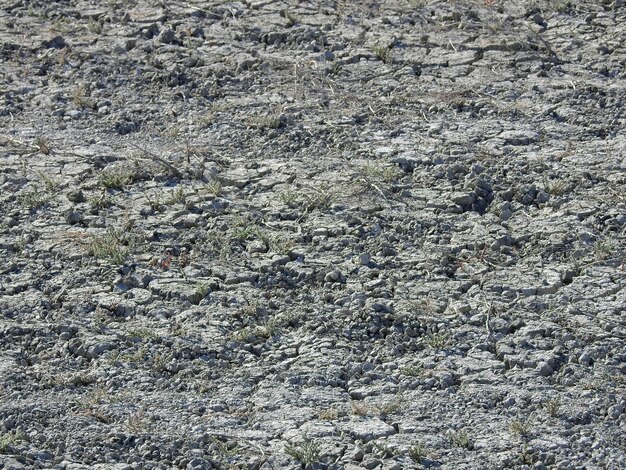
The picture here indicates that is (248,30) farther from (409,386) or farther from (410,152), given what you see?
(409,386)

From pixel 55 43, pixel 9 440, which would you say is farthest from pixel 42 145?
pixel 9 440

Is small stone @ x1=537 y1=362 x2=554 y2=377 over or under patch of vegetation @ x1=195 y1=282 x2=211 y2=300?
under

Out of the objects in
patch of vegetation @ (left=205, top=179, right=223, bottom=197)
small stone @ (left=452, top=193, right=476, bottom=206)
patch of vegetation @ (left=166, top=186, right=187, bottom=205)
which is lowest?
patch of vegetation @ (left=166, top=186, right=187, bottom=205)

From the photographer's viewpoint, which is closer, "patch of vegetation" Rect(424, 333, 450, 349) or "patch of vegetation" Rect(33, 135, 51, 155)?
"patch of vegetation" Rect(424, 333, 450, 349)

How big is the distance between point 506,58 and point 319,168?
1752mm

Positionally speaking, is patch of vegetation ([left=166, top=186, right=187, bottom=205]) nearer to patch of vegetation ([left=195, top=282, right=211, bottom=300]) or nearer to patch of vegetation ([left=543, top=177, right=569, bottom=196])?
patch of vegetation ([left=195, top=282, right=211, bottom=300])

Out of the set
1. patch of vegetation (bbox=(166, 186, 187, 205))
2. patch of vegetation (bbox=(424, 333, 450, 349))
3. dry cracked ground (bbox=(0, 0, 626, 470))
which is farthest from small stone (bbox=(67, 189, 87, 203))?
patch of vegetation (bbox=(424, 333, 450, 349))

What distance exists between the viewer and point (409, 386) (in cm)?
482

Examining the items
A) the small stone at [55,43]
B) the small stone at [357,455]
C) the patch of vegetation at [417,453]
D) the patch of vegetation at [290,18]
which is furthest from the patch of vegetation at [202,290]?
the small stone at [55,43]

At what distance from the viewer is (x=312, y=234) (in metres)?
5.82

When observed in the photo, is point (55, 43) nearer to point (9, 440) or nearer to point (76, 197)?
point (76, 197)

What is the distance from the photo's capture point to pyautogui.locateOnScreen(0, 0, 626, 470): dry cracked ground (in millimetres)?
4645

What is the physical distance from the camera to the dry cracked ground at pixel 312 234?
15.2 ft

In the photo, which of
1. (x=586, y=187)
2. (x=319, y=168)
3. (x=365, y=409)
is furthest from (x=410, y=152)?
(x=365, y=409)
